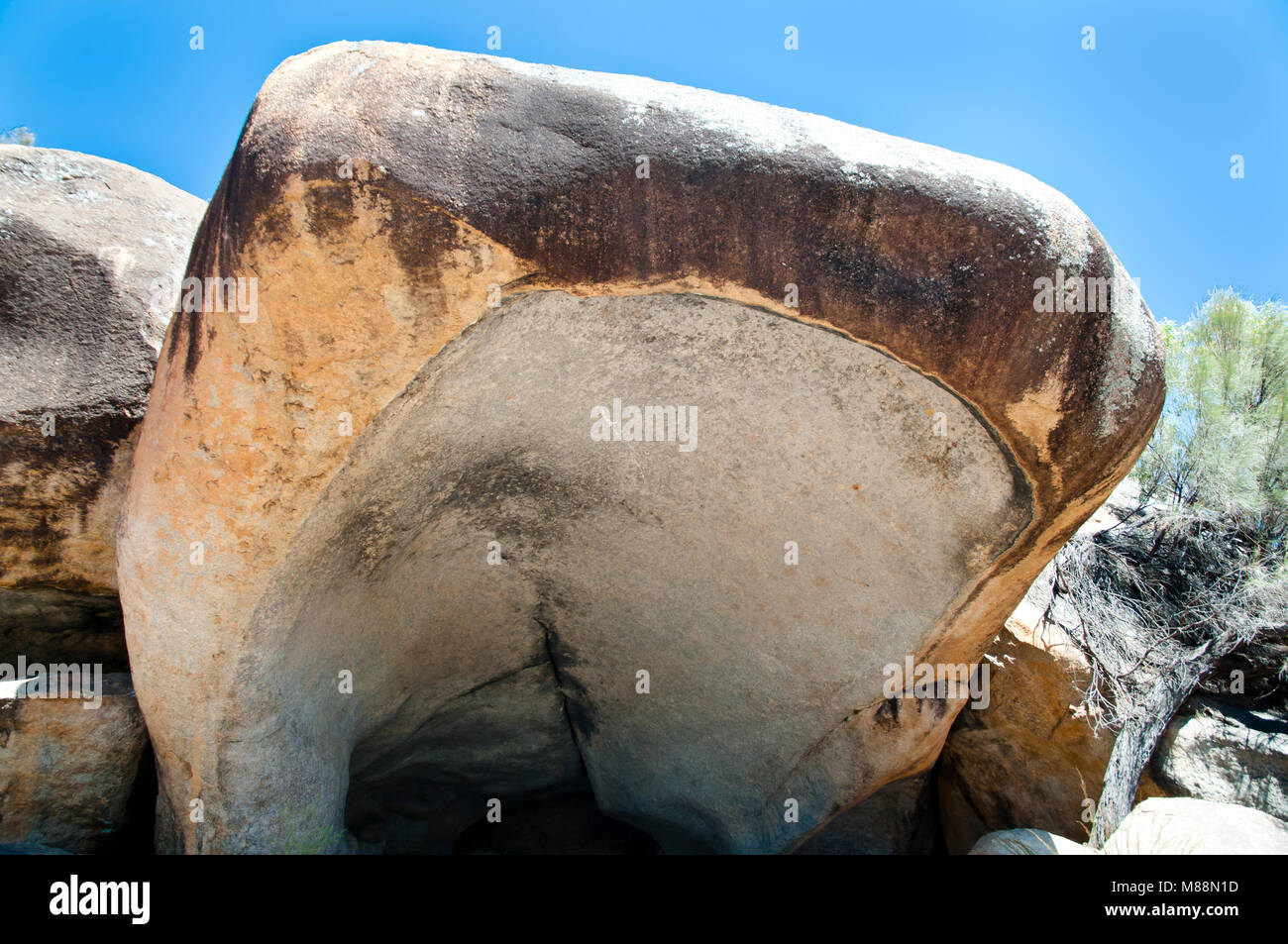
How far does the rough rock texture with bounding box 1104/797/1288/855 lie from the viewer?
268cm

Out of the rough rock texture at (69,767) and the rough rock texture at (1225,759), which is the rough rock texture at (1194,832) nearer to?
the rough rock texture at (1225,759)

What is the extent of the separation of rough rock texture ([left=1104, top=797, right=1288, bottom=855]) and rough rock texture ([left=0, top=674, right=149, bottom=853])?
2741mm

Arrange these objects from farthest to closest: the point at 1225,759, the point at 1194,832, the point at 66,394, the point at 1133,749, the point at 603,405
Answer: the point at 1225,759, the point at 1133,749, the point at 1194,832, the point at 66,394, the point at 603,405

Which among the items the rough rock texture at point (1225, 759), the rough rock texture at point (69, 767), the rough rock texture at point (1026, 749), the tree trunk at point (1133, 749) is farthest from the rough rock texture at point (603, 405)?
the rough rock texture at point (1225, 759)

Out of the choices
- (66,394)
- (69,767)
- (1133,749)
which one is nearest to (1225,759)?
(1133,749)

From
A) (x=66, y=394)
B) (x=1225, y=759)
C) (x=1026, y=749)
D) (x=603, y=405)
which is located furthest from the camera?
(x=1225, y=759)

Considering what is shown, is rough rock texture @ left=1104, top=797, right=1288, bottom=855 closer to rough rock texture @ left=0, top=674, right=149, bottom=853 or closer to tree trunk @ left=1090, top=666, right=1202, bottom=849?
tree trunk @ left=1090, top=666, right=1202, bottom=849

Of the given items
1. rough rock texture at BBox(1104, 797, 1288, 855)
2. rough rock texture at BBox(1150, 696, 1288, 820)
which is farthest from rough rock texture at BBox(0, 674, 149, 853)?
rough rock texture at BBox(1150, 696, 1288, 820)

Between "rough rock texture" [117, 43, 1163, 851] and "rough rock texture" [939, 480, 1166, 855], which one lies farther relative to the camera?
"rough rock texture" [939, 480, 1166, 855]

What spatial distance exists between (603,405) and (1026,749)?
2.11m

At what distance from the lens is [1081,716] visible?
3.35 metres

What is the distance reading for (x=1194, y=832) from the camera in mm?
2777

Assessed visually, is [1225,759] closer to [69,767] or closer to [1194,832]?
[1194,832]

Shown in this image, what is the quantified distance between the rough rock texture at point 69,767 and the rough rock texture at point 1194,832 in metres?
2.74
